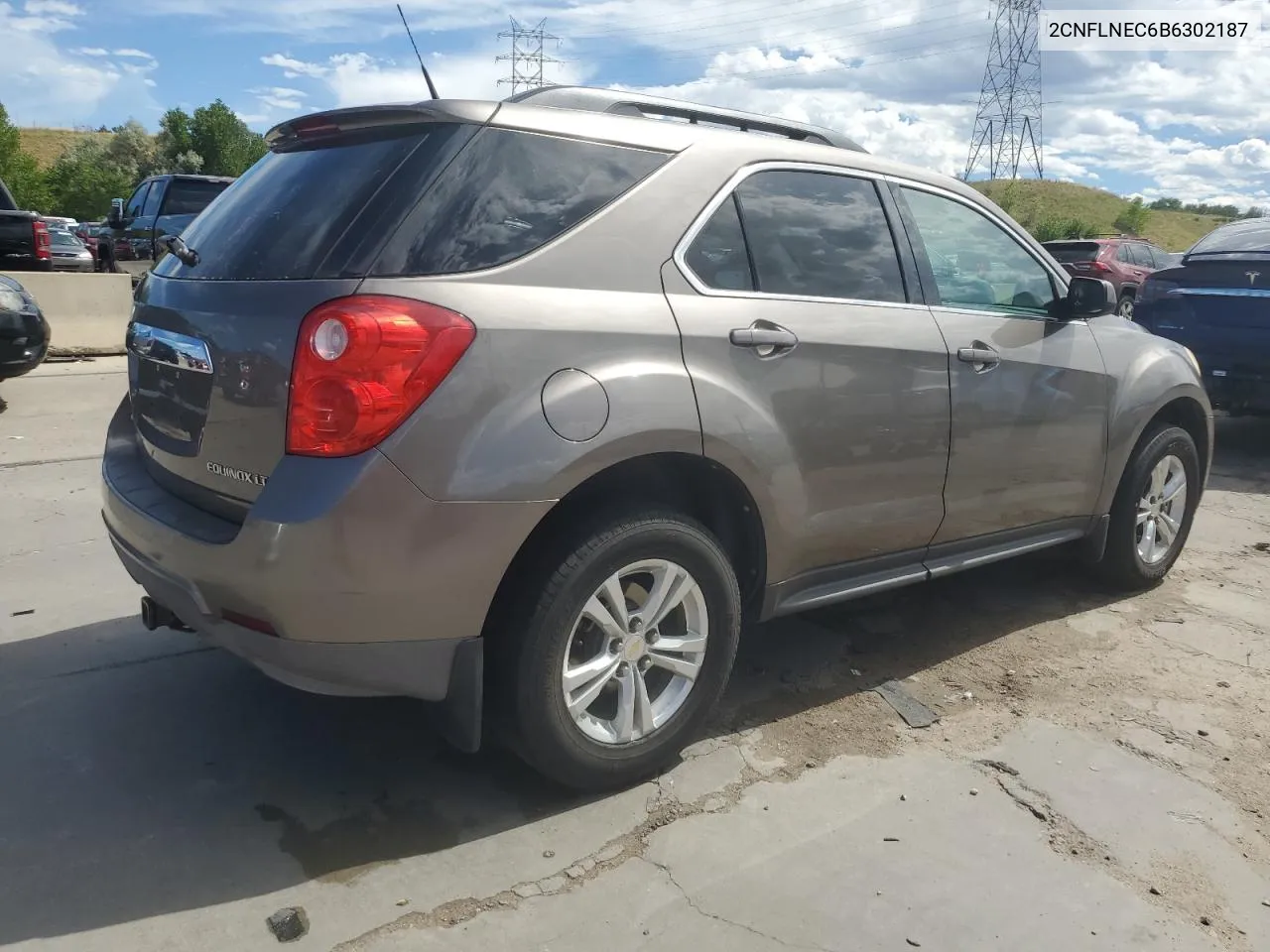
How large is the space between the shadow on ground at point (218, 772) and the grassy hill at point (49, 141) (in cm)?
11135

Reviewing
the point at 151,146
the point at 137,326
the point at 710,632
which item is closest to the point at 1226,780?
the point at 710,632

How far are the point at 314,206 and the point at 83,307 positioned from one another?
9.94 metres

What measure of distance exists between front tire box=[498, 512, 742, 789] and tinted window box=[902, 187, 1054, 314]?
1514mm

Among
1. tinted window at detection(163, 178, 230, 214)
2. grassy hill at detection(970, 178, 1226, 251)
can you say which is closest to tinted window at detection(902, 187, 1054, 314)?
tinted window at detection(163, 178, 230, 214)

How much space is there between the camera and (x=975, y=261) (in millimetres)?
4027

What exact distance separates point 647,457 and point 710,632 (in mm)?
597

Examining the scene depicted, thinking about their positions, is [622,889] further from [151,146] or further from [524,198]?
[151,146]

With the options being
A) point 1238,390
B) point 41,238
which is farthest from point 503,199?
point 41,238

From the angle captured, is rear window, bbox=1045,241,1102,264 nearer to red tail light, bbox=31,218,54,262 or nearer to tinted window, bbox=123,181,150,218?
tinted window, bbox=123,181,150,218

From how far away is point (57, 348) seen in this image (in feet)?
36.4

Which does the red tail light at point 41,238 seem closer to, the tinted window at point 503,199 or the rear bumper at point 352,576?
the rear bumper at point 352,576

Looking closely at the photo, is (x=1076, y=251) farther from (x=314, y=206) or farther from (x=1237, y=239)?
(x=314, y=206)

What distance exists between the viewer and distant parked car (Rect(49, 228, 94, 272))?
2191 centimetres

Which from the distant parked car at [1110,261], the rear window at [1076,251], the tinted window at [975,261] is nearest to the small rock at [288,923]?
the tinted window at [975,261]
